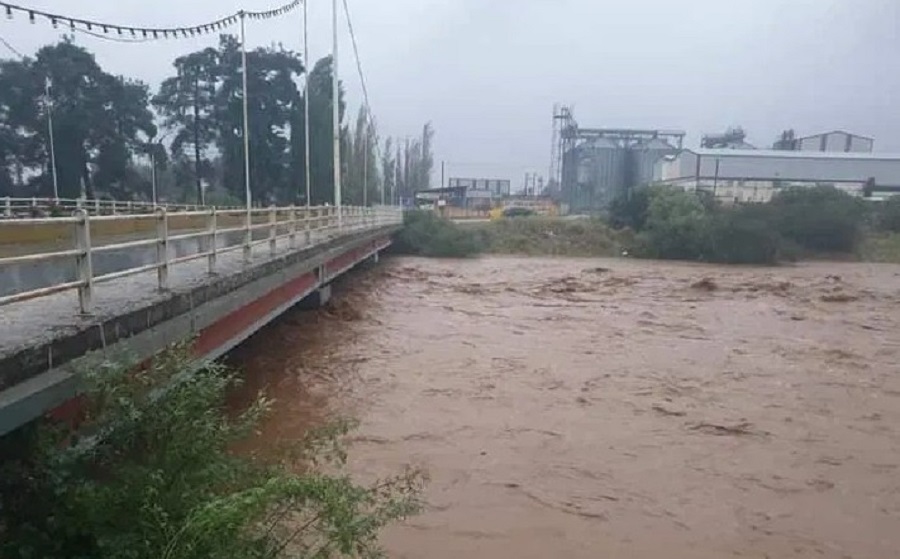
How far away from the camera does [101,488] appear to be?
3660 millimetres

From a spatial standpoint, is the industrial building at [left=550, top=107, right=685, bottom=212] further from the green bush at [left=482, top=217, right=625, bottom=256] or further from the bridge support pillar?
the bridge support pillar

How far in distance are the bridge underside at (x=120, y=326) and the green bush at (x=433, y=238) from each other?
3365 centimetres

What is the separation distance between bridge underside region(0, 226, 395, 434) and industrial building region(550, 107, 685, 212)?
7759 centimetres

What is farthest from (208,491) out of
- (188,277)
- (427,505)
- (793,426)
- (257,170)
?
(257,170)

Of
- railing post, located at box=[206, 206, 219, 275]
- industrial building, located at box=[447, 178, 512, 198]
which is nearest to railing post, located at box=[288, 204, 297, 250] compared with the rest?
railing post, located at box=[206, 206, 219, 275]

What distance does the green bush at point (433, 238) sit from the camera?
44.7 m

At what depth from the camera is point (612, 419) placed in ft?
32.7

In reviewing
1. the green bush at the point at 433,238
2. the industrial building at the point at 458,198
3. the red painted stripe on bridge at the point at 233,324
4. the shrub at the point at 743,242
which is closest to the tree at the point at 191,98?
the green bush at the point at 433,238

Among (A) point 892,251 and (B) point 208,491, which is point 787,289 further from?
(B) point 208,491

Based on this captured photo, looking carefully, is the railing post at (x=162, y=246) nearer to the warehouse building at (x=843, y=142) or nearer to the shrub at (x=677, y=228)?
the shrub at (x=677, y=228)

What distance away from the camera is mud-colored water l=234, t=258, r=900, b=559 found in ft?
21.5

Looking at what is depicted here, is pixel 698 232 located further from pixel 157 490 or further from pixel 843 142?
pixel 843 142

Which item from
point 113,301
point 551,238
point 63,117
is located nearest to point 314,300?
point 113,301

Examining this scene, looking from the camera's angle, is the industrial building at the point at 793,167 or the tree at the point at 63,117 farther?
the industrial building at the point at 793,167
